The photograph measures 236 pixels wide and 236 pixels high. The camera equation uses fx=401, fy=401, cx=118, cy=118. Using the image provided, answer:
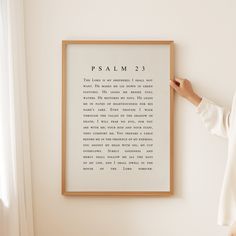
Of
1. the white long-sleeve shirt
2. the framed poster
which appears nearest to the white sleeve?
the white long-sleeve shirt

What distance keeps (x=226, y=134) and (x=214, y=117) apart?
0.32 ft

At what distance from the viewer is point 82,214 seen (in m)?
1.98

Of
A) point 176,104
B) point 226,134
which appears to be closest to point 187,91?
point 176,104

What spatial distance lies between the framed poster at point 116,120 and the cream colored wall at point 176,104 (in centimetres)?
6

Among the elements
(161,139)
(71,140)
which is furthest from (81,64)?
(161,139)

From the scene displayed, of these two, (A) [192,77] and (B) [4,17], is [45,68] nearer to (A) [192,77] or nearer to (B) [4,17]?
(B) [4,17]

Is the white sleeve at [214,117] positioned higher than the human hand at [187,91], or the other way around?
the human hand at [187,91]

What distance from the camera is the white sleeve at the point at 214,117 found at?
1.86 metres

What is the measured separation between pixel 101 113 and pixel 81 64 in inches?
10.1

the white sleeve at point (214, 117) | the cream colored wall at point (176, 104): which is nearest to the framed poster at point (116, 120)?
the cream colored wall at point (176, 104)

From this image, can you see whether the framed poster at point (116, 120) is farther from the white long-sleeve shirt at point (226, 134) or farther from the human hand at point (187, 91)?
the white long-sleeve shirt at point (226, 134)

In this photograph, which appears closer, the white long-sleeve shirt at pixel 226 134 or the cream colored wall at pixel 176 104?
the white long-sleeve shirt at pixel 226 134

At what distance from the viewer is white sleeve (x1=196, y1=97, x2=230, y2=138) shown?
186 centimetres

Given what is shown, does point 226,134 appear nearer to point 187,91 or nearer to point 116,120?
point 187,91
